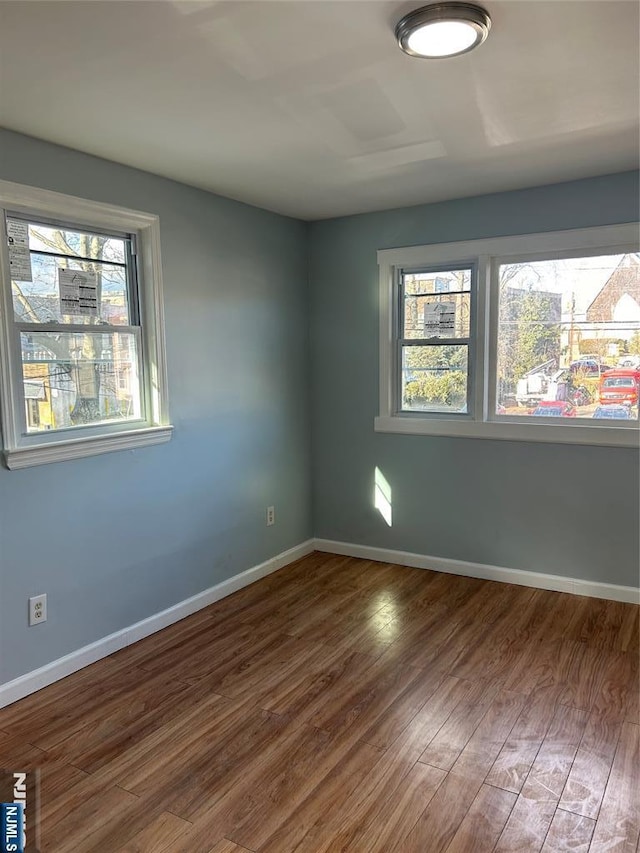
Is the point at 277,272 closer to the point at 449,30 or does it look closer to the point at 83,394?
the point at 83,394

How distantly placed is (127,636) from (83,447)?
1042 mm

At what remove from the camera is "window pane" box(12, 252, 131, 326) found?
270 centimetres

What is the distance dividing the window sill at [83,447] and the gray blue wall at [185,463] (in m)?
0.05

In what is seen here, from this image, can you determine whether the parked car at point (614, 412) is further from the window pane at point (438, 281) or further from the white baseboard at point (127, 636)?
the white baseboard at point (127, 636)

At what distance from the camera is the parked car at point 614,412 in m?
3.52

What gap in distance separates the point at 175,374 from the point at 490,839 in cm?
255

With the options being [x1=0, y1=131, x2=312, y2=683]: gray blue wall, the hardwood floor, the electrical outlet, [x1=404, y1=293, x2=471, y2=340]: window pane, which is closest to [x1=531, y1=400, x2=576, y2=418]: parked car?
[x1=404, y1=293, x2=471, y2=340]: window pane

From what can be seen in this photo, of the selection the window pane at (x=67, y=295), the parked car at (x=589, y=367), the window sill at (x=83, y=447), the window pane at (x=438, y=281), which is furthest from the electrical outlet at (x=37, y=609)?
the parked car at (x=589, y=367)

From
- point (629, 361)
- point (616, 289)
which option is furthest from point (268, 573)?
point (616, 289)

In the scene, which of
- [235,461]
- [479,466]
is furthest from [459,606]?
[235,461]

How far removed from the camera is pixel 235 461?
3.87 m

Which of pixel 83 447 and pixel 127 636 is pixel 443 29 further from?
pixel 127 636

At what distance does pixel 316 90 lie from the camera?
2186 mm

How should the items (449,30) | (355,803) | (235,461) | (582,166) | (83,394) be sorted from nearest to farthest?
(449,30), (355,803), (83,394), (582,166), (235,461)
